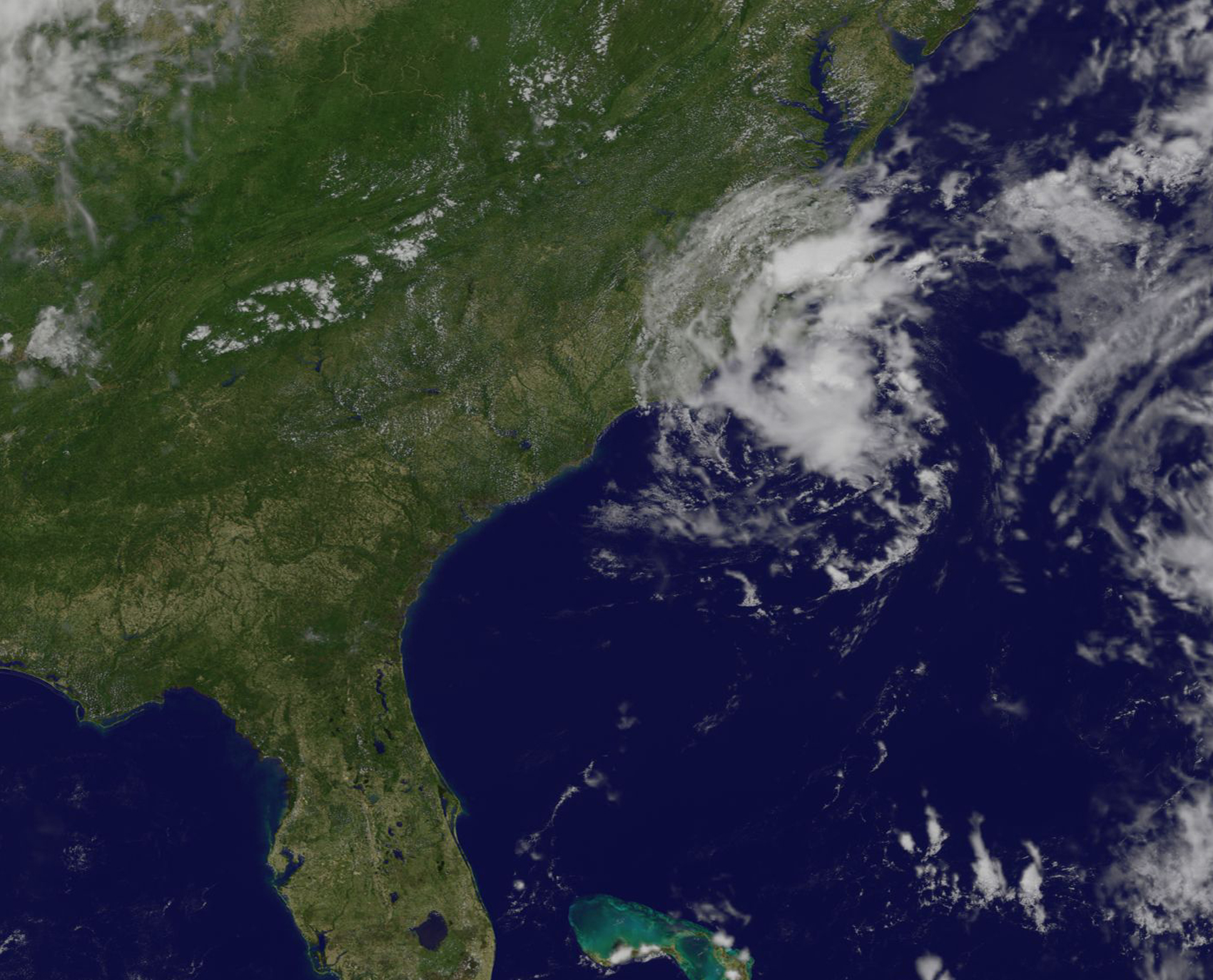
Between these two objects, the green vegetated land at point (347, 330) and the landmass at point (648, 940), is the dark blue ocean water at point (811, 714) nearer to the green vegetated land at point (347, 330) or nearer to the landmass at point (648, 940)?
the landmass at point (648, 940)

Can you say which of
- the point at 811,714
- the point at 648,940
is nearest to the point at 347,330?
the point at 811,714

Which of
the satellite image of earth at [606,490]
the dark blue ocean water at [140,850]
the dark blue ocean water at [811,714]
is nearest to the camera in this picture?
the dark blue ocean water at [811,714]

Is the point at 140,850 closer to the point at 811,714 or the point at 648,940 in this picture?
the point at 648,940

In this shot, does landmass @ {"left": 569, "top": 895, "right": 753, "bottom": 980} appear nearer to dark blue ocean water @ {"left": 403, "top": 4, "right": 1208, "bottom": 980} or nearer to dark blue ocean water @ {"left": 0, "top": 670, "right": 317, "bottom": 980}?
dark blue ocean water @ {"left": 403, "top": 4, "right": 1208, "bottom": 980}

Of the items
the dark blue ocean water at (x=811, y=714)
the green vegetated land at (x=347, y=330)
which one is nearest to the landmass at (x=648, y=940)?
the dark blue ocean water at (x=811, y=714)

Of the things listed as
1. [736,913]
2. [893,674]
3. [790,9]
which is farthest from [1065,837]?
[790,9]

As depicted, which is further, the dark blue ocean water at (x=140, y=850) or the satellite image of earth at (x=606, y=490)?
the dark blue ocean water at (x=140, y=850)

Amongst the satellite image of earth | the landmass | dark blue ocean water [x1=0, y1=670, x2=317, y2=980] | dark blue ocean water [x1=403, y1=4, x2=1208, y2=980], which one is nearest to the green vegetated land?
the satellite image of earth
